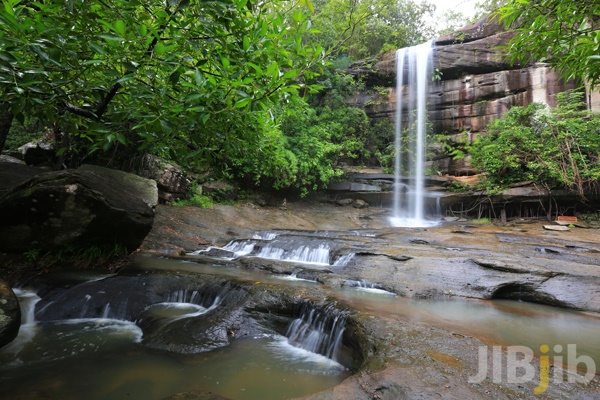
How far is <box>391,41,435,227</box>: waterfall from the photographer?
18.5m

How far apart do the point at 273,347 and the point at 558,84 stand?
2066 cm

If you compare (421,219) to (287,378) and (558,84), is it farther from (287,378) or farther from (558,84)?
(287,378)

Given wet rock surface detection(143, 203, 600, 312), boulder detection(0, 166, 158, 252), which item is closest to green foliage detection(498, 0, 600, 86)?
wet rock surface detection(143, 203, 600, 312)

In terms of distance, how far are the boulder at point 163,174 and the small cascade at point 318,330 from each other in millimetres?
9889

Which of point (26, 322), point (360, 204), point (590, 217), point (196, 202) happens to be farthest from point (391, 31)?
point (26, 322)

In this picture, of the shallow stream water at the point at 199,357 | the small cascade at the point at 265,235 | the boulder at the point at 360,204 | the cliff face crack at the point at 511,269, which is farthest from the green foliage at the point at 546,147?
the small cascade at the point at 265,235

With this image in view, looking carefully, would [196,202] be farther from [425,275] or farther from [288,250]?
[425,275]

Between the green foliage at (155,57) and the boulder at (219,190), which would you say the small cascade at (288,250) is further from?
the green foliage at (155,57)

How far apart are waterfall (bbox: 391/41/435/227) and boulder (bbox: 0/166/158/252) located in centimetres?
1512

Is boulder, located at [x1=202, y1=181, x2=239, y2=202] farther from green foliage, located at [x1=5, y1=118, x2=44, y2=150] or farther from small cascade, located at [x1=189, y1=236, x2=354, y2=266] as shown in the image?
green foliage, located at [x1=5, y1=118, x2=44, y2=150]

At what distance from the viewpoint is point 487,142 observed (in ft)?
53.8

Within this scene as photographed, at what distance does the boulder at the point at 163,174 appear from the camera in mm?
12327

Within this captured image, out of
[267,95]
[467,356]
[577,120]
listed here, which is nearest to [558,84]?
[577,120]

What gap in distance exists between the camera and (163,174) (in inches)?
507
